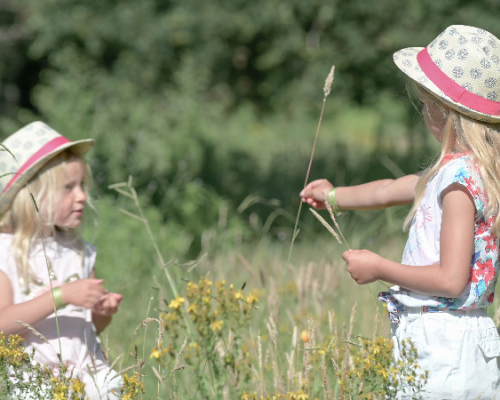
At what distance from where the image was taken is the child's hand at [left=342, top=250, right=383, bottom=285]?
180 cm

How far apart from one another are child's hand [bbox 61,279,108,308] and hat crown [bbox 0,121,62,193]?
0.56 metres

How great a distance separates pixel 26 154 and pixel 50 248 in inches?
15.8

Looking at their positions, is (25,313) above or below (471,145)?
below

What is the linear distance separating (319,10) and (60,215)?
11.1 feet

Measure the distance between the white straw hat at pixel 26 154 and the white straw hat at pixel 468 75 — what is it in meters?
1.43

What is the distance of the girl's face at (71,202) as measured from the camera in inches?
96.7

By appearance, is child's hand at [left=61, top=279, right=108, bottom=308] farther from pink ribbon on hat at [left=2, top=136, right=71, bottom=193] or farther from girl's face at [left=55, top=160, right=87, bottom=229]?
pink ribbon on hat at [left=2, top=136, right=71, bottom=193]

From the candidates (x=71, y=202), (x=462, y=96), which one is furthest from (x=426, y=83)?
(x=71, y=202)

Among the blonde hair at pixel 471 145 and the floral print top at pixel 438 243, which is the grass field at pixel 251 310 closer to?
the floral print top at pixel 438 243

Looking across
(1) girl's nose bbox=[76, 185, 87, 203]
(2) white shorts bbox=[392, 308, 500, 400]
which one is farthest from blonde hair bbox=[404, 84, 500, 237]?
(1) girl's nose bbox=[76, 185, 87, 203]

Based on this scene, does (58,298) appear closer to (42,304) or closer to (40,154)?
(42,304)

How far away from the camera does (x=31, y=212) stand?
240cm

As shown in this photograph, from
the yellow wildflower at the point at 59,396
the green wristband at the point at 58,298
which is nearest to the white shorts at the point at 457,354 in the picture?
the yellow wildflower at the point at 59,396

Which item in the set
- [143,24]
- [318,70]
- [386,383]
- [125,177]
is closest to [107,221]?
[125,177]
